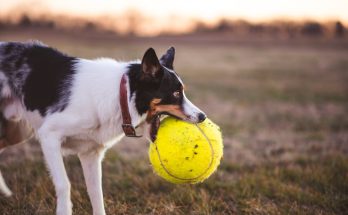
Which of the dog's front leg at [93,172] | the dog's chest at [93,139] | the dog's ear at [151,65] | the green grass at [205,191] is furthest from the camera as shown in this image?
the green grass at [205,191]

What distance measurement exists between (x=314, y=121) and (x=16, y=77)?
767 centimetres

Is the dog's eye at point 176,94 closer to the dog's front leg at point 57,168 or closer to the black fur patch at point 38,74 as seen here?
the black fur patch at point 38,74

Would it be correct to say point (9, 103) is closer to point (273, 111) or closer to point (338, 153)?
point (338, 153)

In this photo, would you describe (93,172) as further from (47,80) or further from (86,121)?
(47,80)

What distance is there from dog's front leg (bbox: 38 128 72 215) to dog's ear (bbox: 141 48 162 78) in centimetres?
109

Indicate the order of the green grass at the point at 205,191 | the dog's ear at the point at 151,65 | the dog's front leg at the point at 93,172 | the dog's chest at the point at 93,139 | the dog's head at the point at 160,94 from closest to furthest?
the dog's ear at the point at 151,65
the dog's head at the point at 160,94
the dog's chest at the point at 93,139
the dog's front leg at the point at 93,172
the green grass at the point at 205,191

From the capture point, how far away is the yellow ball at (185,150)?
3621 mm

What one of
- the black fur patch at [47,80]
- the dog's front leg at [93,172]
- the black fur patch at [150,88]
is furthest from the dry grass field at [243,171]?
the black fur patch at [150,88]

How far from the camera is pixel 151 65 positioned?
351 centimetres

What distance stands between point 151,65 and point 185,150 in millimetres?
887

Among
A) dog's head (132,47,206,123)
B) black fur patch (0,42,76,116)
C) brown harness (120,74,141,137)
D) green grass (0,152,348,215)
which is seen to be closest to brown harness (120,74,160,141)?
brown harness (120,74,141,137)

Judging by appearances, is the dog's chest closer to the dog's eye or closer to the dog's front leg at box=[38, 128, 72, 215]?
the dog's front leg at box=[38, 128, 72, 215]

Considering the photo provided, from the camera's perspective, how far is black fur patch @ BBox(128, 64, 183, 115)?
3.59 metres

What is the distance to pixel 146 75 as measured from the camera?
11.7 ft
